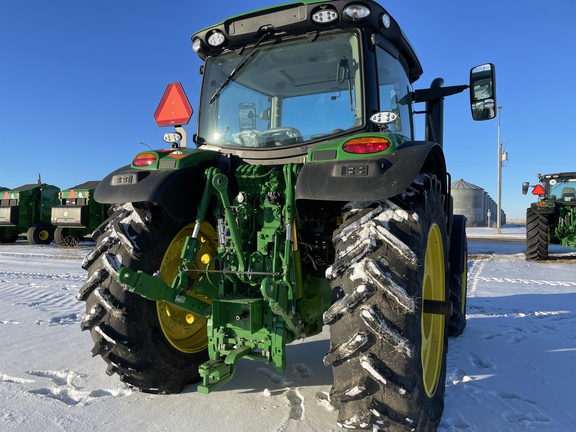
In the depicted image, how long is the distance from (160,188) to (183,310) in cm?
90

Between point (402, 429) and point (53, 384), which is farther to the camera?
point (53, 384)

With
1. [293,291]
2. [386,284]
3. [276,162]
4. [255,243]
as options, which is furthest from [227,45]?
[386,284]

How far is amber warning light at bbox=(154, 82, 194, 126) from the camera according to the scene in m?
3.56

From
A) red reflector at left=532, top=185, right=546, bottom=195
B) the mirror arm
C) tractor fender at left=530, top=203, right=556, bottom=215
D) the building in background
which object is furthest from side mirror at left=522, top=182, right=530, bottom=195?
the building in background

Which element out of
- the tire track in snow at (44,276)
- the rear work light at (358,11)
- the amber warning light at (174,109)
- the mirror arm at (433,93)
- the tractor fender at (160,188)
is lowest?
the tire track in snow at (44,276)

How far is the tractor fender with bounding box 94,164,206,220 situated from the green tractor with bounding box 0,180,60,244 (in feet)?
49.1

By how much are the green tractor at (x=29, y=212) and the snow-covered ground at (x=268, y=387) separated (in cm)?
1199

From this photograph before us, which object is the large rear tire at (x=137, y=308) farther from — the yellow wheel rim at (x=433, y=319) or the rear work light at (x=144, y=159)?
the yellow wheel rim at (x=433, y=319)

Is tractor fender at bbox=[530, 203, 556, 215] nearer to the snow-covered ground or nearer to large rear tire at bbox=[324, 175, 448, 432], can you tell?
the snow-covered ground

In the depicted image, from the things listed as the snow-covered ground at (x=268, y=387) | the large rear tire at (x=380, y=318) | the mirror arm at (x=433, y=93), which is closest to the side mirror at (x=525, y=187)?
the snow-covered ground at (x=268, y=387)

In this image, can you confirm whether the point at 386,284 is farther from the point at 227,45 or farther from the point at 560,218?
the point at 560,218

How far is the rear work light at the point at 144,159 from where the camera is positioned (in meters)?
2.82

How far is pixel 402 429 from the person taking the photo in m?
1.91

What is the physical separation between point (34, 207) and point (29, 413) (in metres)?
15.9
